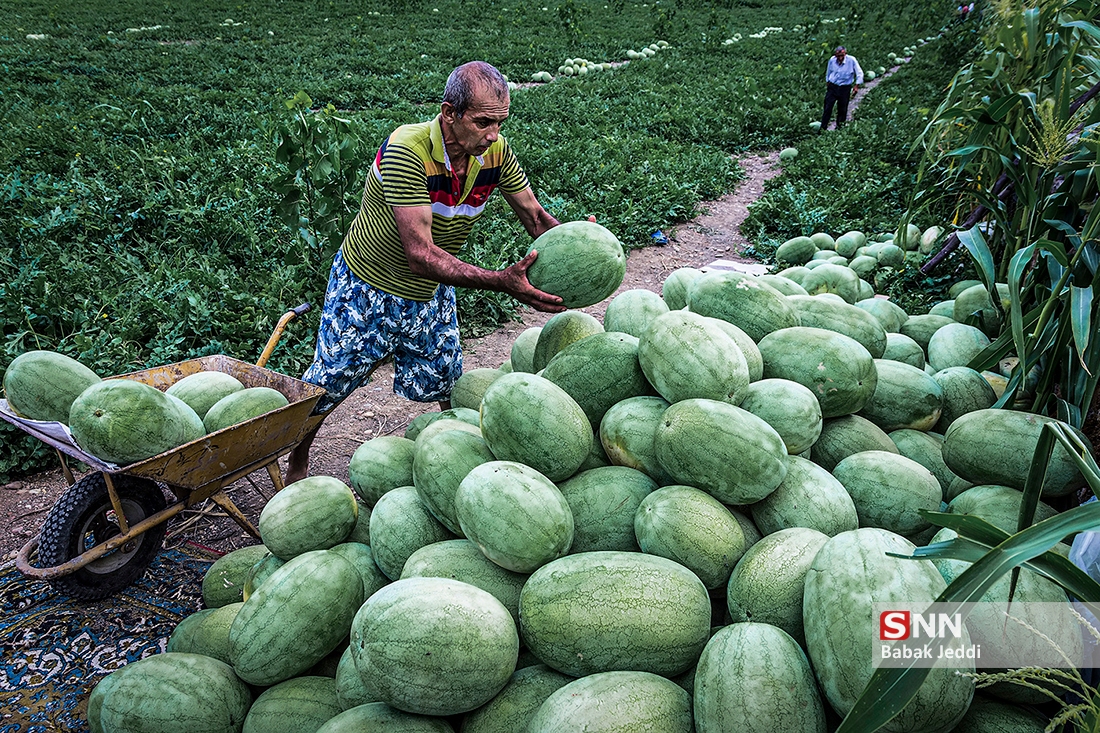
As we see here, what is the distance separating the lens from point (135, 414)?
2.62 metres

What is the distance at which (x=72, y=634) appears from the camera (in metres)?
2.80

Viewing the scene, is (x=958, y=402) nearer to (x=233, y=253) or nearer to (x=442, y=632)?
(x=442, y=632)

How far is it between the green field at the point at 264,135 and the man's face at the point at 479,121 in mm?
2799

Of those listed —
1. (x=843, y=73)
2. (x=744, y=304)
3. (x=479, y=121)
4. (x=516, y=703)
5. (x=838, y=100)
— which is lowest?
(x=516, y=703)

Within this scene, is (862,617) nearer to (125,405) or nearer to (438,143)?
(438,143)

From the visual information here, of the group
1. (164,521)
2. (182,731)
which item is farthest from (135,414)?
(182,731)

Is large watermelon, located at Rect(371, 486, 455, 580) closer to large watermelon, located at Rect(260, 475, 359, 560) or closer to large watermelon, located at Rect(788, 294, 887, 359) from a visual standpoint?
large watermelon, located at Rect(260, 475, 359, 560)

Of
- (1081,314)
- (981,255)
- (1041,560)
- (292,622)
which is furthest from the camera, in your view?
(981,255)

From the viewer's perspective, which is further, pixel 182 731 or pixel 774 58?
pixel 774 58

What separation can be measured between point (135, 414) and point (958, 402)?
125 inches

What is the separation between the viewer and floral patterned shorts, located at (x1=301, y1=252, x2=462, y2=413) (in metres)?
3.35

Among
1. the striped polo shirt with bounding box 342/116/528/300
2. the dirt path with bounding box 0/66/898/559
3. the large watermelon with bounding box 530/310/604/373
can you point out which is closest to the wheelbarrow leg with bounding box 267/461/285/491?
the dirt path with bounding box 0/66/898/559

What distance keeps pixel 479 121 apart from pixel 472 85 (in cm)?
14

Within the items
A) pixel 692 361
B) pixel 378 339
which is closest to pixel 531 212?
pixel 378 339
